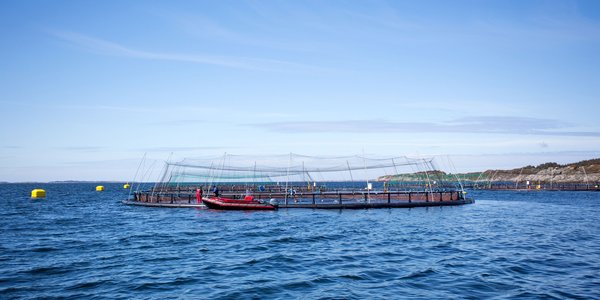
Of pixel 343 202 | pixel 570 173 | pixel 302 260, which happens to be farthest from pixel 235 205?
pixel 570 173

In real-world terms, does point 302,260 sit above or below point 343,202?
below

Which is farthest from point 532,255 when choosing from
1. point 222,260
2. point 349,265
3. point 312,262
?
point 222,260

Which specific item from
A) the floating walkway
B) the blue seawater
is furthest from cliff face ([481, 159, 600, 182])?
the blue seawater

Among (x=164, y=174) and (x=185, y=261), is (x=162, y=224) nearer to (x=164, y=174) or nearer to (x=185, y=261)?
(x=185, y=261)

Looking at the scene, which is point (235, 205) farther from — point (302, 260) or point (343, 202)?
point (302, 260)

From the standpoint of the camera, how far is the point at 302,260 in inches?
900

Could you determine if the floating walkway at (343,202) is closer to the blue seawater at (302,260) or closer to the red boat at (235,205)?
the red boat at (235,205)

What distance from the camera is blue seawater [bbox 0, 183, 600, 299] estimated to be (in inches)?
670

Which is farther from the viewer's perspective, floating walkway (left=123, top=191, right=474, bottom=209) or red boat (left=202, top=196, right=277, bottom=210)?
floating walkway (left=123, top=191, right=474, bottom=209)

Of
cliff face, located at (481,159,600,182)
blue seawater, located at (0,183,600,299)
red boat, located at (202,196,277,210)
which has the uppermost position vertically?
cliff face, located at (481,159,600,182)

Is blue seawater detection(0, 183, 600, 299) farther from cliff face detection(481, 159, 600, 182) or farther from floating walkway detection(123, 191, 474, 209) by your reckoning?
cliff face detection(481, 159, 600, 182)

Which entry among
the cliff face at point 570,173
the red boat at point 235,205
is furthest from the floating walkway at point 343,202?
the cliff face at point 570,173

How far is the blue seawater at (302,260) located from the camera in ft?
55.8

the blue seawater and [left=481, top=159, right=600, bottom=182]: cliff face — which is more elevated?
[left=481, top=159, right=600, bottom=182]: cliff face
